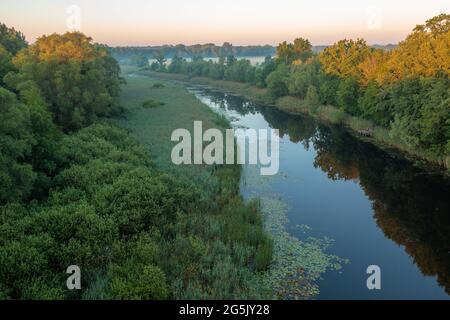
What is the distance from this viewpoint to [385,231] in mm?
26578

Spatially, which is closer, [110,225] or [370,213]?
[110,225]

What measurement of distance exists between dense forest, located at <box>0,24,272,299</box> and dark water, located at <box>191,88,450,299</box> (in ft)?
15.3

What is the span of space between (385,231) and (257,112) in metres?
57.1

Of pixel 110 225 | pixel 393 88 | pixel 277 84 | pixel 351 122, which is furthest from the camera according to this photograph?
pixel 277 84

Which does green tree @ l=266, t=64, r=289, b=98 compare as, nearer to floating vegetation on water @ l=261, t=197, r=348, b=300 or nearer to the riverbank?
the riverbank

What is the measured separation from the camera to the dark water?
66.2 feet

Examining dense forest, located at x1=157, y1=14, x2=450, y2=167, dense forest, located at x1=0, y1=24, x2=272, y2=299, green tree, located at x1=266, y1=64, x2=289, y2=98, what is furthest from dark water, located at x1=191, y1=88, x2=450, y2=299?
green tree, located at x1=266, y1=64, x2=289, y2=98

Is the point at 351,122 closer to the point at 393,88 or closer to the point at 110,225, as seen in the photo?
the point at 393,88

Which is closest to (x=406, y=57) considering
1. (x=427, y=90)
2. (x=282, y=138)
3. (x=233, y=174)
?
(x=427, y=90)

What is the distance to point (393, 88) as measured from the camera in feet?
151

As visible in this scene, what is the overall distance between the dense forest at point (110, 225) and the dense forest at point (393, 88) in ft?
65.5

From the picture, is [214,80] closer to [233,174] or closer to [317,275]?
→ [233,174]

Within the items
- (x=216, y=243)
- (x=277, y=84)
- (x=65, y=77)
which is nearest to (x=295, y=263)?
(x=216, y=243)

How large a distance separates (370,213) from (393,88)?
73.5 feet
